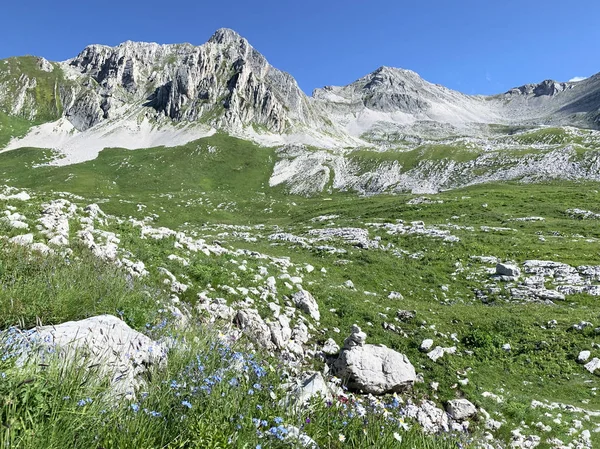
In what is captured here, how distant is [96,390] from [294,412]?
2.32 m

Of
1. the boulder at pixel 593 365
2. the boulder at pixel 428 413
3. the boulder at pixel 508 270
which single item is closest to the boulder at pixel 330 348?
the boulder at pixel 428 413

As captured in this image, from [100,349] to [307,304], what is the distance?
10.6 m

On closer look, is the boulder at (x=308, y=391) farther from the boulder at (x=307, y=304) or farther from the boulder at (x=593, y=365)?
the boulder at (x=593, y=365)

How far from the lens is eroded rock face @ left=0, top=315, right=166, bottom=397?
3.86 m

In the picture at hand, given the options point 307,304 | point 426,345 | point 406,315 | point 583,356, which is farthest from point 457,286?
point 307,304

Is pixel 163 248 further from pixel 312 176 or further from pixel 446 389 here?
pixel 312 176

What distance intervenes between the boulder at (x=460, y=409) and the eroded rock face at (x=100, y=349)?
31.5 feet

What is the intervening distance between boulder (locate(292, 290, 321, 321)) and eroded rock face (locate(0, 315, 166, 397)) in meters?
9.58

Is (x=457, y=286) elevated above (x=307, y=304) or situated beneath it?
situated beneath

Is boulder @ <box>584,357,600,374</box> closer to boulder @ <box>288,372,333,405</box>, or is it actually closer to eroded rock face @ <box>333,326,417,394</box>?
eroded rock face @ <box>333,326,417,394</box>

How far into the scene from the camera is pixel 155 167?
119375mm

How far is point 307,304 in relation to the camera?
1466 cm

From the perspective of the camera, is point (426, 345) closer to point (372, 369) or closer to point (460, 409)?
point (460, 409)

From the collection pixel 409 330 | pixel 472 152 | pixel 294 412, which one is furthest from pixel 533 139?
pixel 294 412
